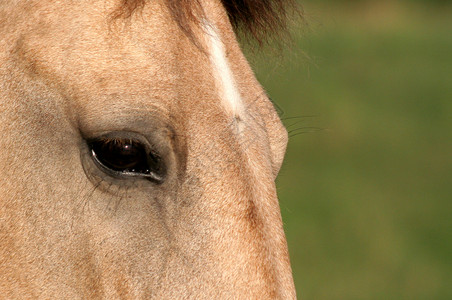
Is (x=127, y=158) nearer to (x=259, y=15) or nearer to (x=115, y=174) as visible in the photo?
(x=115, y=174)

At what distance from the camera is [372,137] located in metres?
14.1

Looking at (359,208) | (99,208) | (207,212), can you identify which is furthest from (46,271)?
(359,208)

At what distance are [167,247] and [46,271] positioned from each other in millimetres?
363

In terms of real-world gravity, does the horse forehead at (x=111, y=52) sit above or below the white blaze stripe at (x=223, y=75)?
above

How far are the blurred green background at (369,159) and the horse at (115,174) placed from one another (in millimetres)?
989

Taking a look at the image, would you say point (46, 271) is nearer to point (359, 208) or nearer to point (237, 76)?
point (237, 76)

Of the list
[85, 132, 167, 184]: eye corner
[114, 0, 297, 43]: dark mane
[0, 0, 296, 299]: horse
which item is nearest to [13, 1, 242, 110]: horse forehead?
[0, 0, 296, 299]: horse

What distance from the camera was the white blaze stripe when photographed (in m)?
2.14

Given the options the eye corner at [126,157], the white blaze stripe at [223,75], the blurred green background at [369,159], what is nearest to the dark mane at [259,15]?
the blurred green background at [369,159]

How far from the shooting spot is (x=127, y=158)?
199 cm

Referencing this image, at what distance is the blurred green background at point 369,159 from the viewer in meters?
9.10

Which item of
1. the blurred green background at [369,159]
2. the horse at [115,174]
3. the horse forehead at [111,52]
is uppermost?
the horse forehead at [111,52]

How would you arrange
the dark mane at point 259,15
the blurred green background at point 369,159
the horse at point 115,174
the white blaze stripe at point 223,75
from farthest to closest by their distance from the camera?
the blurred green background at point 369,159
the dark mane at point 259,15
the white blaze stripe at point 223,75
the horse at point 115,174

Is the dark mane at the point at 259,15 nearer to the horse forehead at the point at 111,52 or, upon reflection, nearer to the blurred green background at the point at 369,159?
the blurred green background at the point at 369,159
